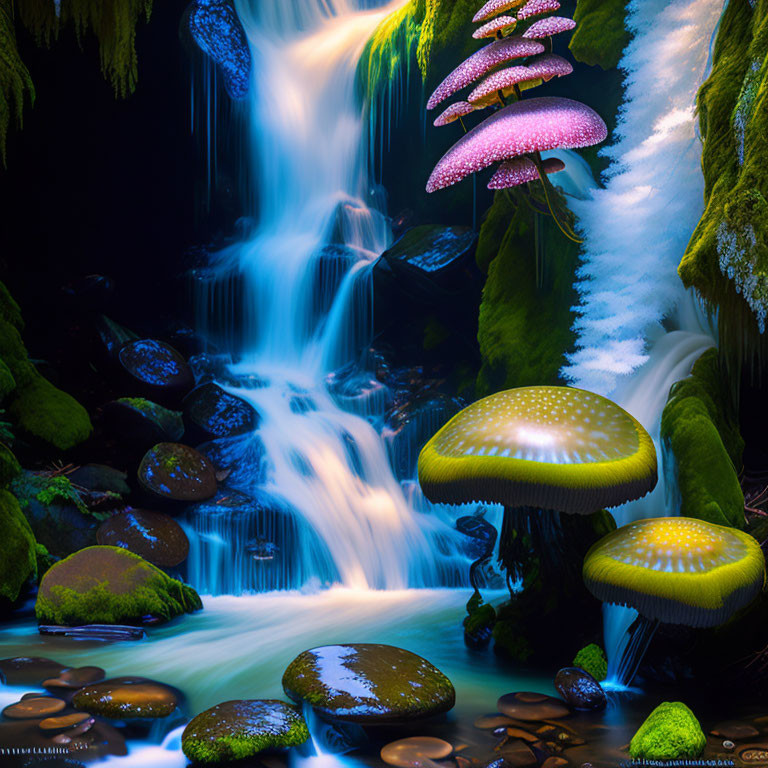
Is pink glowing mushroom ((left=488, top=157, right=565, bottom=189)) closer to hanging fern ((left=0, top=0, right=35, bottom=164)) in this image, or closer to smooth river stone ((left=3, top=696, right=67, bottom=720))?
smooth river stone ((left=3, top=696, right=67, bottom=720))

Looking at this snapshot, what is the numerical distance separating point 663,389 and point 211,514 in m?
4.35

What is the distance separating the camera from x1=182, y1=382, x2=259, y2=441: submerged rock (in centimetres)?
834

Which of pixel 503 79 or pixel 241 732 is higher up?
pixel 503 79

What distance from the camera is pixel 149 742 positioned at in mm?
2979

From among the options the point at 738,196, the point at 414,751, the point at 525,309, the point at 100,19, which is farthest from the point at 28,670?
the point at 100,19

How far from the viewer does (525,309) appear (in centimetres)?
588

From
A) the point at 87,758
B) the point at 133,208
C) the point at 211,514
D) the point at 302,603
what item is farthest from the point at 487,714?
the point at 133,208

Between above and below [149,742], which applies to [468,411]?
above

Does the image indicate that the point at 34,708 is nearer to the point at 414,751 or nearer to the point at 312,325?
the point at 414,751

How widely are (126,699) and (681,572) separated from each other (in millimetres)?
2544

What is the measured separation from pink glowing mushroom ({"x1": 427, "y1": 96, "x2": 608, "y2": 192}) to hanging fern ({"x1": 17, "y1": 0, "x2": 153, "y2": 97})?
4759mm

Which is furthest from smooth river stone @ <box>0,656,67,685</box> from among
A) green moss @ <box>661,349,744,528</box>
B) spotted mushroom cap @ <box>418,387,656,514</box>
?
green moss @ <box>661,349,744,528</box>

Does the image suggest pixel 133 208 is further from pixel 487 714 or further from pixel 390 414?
pixel 487 714

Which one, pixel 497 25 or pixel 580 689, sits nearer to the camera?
pixel 580 689
